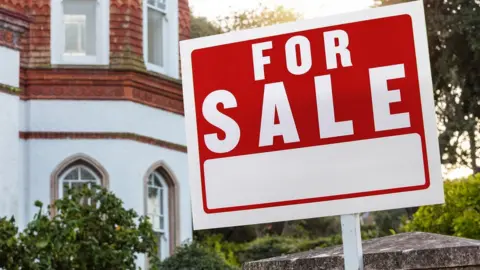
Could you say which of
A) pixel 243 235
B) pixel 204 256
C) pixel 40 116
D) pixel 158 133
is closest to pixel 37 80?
pixel 40 116

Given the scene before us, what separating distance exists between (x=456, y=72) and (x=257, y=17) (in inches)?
446

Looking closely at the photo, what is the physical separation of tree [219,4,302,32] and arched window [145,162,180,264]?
16.4m

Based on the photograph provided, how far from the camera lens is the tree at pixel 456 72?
2622 centimetres

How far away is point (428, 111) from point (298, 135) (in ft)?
1.17

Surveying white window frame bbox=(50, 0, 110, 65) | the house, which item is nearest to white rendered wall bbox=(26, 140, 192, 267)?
the house

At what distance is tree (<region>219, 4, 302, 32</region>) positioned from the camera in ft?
121

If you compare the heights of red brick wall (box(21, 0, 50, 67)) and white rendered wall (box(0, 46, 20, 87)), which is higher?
red brick wall (box(21, 0, 50, 67))

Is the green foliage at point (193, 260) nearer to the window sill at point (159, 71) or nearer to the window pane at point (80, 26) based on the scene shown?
the window sill at point (159, 71)

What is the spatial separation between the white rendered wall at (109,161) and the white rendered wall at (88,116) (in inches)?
9.0

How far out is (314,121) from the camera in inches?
126

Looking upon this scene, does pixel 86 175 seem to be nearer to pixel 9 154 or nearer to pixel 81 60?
pixel 81 60

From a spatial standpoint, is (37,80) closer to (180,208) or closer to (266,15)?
(180,208)

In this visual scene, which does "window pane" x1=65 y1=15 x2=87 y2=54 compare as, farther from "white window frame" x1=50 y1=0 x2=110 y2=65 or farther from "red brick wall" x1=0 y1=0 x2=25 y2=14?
"red brick wall" x1=0 y1=0 x2=25 y2=14

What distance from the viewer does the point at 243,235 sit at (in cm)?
3334
